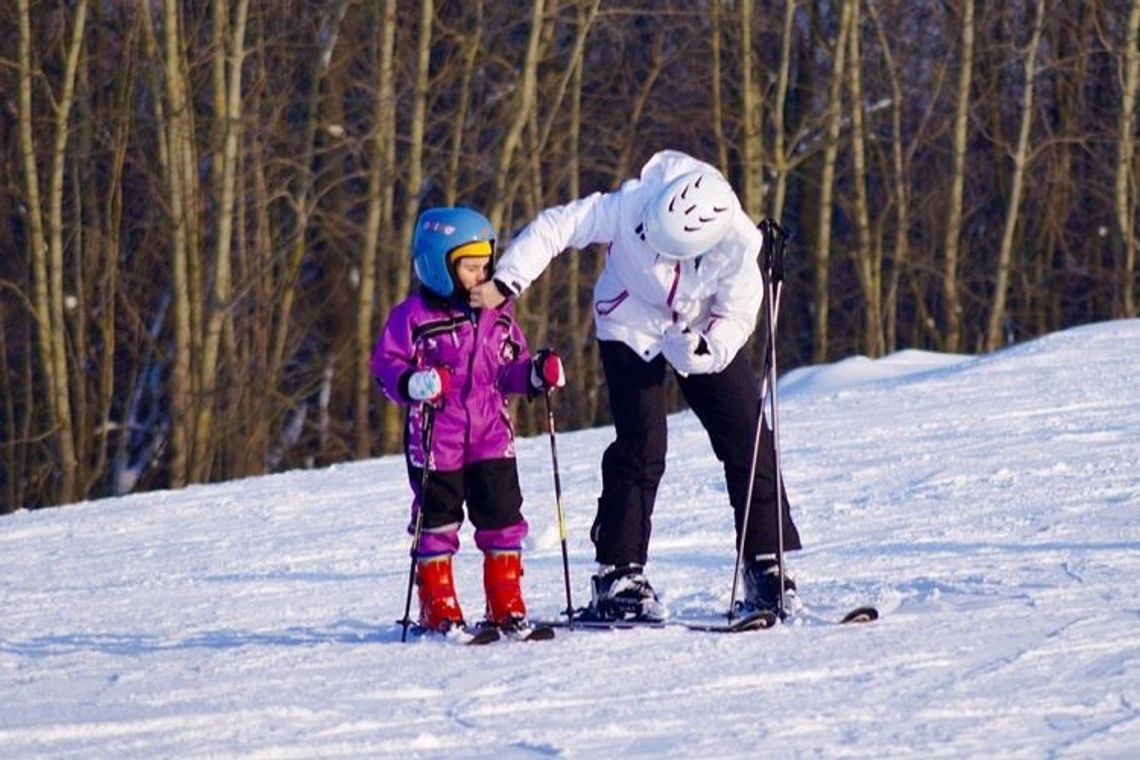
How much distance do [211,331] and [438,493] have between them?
43.6 ft

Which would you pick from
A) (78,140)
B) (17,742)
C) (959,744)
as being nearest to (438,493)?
(17,742)

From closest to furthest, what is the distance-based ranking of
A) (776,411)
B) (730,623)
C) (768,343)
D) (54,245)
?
(730,623) < (776,411) < (768,343) < (54,245)

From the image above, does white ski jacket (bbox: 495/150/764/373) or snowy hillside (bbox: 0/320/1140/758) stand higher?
white ski jacket (bbox: 495/150/764/373)

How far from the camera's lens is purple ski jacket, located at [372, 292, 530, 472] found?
6.73 m

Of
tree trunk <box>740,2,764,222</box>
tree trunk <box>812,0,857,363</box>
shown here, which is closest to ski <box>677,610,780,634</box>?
tree trunk <box>740,2,764,222</box>

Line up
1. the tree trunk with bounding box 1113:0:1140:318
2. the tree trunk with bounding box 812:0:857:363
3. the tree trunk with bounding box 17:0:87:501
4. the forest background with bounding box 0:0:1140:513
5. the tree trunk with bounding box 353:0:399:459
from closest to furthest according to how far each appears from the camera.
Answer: the tree trunk with bounding box 17:0:87:501, the forest background with bounding box 0:0:1140:513, the tree trunk with bounding box 353:0:399:459, the tree trunk with bounding box 812:0:857:363, the tree trunk with bounding box 1113:0:1140:318

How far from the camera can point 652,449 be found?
684cm

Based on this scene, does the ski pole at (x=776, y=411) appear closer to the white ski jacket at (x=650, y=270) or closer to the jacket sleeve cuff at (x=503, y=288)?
the white ski jacket at (x=650, y=270)

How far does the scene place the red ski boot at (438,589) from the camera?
6.83m

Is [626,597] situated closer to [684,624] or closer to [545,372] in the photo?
[684,624]

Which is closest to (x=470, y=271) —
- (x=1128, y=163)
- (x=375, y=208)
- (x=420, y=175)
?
(x=375, y=208)

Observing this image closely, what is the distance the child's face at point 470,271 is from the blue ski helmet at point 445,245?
2 centimetres

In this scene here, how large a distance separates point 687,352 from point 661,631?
0.85 meters

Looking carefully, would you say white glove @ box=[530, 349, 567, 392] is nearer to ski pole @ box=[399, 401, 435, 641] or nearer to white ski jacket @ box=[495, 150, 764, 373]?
white ski jacket @ box=[495, 150, 764, 373]
